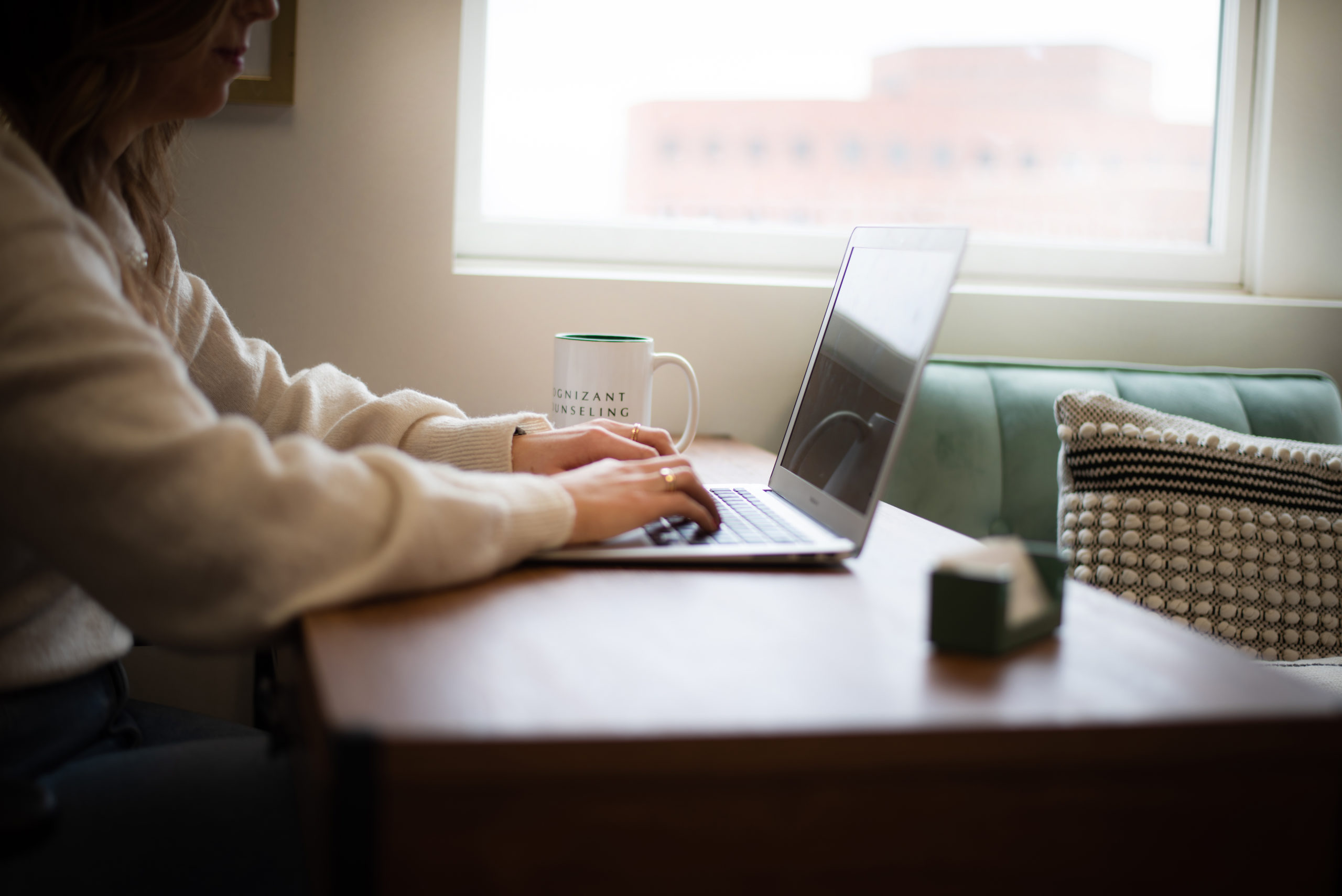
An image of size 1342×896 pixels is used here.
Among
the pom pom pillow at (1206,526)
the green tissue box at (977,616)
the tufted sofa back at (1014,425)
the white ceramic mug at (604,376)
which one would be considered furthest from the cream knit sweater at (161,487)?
the tufted sofa back at (1014,425)

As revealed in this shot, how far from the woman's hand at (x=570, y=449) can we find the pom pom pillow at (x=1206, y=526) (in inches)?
20.6

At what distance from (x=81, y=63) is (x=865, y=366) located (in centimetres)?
66

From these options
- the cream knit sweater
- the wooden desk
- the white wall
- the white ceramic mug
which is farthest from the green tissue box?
the white wall

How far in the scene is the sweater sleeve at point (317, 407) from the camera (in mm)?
1031

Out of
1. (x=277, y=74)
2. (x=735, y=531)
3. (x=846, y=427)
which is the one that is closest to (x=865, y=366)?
(x=846, y=427)

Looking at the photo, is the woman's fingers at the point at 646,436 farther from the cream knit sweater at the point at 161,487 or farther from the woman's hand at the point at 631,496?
the cream knit sweater at the point at 161,487

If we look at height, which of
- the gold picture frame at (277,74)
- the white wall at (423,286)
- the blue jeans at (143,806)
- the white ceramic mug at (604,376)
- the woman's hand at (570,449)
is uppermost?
the gold picture frame at (277,74)

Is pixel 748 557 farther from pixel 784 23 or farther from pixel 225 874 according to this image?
pixel 784 23

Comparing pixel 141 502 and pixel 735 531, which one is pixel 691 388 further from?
pixel 141 502

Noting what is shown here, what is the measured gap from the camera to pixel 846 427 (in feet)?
2.92

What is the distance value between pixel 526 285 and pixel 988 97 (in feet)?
3.13

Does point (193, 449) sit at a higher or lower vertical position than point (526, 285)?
lower

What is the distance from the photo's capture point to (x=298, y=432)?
43.3 inches

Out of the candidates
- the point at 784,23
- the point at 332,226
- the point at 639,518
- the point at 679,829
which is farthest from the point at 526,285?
the point at 679,829
